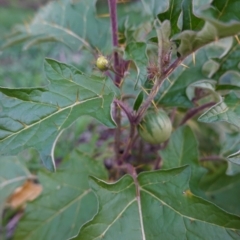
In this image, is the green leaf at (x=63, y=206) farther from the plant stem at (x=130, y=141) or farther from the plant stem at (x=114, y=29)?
the plant stem at (x=114, y=29)

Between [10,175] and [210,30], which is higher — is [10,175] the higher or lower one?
the higher one

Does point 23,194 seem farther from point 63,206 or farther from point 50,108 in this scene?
point 50,108

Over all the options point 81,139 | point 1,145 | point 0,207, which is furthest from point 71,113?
point 81,139

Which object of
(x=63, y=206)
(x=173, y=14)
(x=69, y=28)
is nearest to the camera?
(x=173, y=14)

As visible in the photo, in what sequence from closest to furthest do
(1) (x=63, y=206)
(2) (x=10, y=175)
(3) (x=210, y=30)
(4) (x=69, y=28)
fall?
(3) (x=210, y=30)
(1) (x=63, y=206)
(4) (x=69, y=28)
(2) (x=10, y=175)

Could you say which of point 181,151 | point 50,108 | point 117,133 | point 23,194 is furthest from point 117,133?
point 23,194

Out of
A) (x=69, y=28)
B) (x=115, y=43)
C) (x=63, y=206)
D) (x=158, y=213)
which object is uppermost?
(x=69, y=28)

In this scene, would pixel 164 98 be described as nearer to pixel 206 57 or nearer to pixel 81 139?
pixel 206 57
